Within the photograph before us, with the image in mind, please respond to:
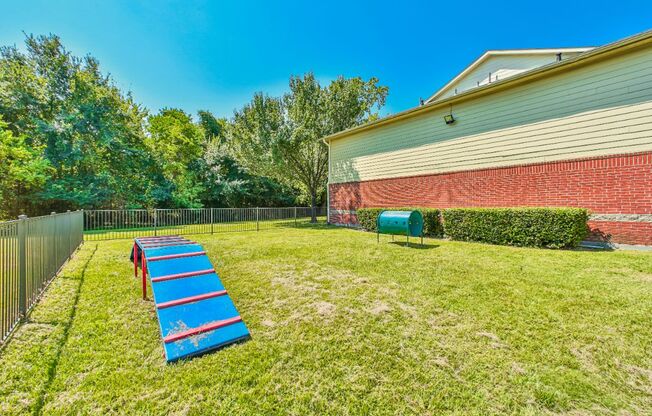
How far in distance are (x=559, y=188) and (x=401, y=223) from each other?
461 cm

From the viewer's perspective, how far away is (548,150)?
7.76 metres

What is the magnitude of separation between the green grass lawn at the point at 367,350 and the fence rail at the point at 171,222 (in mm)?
8212

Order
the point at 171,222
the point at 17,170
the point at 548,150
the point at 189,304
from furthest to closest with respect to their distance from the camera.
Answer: the point at 171,222, the point at 17,170, the point at 548,150, the point at 189,304

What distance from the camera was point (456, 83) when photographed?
52.4 feet

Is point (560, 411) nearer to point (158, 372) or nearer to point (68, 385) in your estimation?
point (158, 372)

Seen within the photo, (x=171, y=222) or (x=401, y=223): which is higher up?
(x=401, y=223)

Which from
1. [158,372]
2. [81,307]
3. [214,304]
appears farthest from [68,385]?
[81,307]

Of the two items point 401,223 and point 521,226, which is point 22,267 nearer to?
point 401,223

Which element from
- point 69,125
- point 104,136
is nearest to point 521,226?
point 104,136

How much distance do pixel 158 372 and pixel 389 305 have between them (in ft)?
9.09

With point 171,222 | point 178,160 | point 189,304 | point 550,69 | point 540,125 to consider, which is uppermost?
point 178,160

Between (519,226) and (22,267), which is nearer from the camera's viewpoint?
(22,267)

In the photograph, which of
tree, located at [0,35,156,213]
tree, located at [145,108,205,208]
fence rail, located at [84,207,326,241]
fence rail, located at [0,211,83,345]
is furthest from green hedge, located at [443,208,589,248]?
tree, located at [0,35,156,213]

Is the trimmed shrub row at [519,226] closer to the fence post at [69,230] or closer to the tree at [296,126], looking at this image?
the tree at [296,126]
